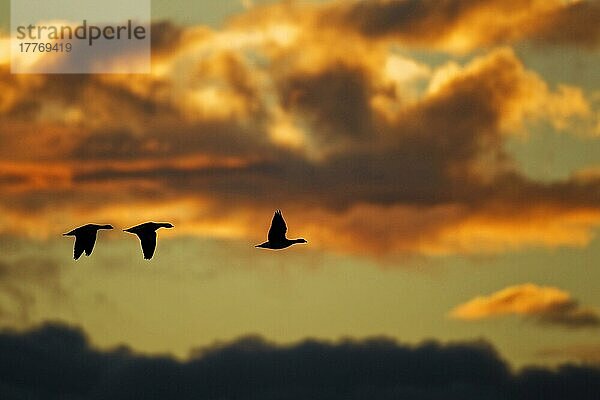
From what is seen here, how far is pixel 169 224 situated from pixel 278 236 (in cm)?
804

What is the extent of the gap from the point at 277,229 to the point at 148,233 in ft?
30.1

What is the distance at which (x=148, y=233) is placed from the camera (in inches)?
4739

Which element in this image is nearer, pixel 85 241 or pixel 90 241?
pixel 85 241

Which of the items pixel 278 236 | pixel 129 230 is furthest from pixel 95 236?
pixel 278 236

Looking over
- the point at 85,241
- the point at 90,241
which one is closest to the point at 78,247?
the point at 85,241

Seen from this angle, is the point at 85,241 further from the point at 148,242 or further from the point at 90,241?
the point at 148,242

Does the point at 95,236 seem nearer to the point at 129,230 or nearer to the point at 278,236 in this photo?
the point at 129,230

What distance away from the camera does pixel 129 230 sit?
389ft

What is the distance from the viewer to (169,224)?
121000mm

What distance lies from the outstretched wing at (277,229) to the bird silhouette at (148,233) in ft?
25.2

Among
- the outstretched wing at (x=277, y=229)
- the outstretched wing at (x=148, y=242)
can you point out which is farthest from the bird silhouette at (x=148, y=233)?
the outstretched wing at (x=277, y=229)

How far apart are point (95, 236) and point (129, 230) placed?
2457 mm

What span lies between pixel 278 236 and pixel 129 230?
9536mm

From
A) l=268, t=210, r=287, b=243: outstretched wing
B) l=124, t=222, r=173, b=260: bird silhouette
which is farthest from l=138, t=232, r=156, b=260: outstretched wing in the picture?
l=268, t=210, r=287, b=243: outstretched wing
